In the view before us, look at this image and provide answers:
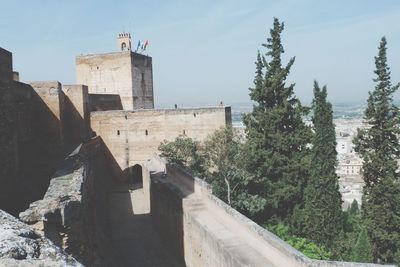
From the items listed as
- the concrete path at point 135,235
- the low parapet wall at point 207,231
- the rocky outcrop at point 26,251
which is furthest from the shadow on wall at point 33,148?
the rocky outcrop at point 26,251

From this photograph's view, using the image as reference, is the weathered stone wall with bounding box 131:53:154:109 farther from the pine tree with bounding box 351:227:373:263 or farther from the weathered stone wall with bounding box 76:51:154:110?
the pine tree with bounding box 351:227:373:263

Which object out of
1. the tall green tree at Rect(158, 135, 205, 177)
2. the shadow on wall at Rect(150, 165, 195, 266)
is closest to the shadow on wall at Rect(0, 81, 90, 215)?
the shadow on wall at Rect(150, 165, 195, 266)

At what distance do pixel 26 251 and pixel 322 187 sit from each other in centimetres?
1620

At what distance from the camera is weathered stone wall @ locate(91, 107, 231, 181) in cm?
2462

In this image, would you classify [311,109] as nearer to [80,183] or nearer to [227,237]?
[227,237]

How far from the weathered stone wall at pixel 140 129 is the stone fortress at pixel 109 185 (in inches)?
2.2

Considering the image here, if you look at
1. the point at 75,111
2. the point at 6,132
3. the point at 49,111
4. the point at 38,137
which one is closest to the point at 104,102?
the point at 75,111

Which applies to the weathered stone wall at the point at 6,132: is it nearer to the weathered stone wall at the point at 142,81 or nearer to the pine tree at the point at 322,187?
the pine tree at the point at 322,187

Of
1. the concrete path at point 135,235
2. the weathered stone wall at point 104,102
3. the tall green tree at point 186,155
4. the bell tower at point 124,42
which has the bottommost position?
the concrete path at point 135,235

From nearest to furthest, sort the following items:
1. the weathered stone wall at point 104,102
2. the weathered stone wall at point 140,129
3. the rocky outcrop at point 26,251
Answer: the rocky outcrop at point 26,251, the weathered stone wall at point 140,129, the weathered stone wall at point 104,102

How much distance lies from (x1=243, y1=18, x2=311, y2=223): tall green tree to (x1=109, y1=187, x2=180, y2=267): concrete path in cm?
462

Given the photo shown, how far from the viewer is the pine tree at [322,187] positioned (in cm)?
1728

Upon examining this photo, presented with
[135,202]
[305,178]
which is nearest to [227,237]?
[305,178]

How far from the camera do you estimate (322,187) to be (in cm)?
1752
